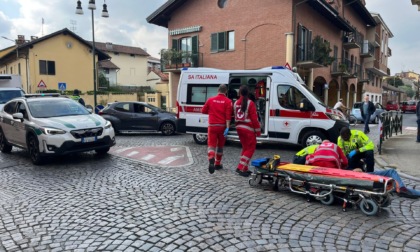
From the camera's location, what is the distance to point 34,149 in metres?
8.19

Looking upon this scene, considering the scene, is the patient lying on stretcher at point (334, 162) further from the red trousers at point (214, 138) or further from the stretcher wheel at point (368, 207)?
→ the red trousers at point (214, 138)

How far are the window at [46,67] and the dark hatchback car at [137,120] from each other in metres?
22.4

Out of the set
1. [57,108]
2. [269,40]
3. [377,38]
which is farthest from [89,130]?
[377,38]

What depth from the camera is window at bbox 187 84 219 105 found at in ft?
36.2

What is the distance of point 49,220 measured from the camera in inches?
180

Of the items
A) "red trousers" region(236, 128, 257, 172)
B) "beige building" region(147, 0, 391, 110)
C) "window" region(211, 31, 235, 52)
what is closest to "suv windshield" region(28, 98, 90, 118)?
"red trousers" region(236, 128, 257, 172)

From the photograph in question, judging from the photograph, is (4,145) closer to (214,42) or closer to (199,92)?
(199,92)

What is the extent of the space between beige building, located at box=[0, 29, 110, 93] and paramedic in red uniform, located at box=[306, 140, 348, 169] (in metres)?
30.6

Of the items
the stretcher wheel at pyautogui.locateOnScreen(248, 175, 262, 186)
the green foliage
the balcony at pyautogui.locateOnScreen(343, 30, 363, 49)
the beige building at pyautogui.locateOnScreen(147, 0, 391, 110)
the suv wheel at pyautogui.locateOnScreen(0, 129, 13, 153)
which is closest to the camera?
the stretcher wheel at pyautogui.locateOnScreen(248, 175, 262, 186)

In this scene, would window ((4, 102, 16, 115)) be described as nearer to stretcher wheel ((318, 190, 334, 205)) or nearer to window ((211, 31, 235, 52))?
stretcher wheel ((318, 190, 334, 205))

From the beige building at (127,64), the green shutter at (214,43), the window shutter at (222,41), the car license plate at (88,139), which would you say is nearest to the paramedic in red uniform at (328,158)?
the car license plate at (88,139)

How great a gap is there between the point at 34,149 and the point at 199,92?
5.23 metres

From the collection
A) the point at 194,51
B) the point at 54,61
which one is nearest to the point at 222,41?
the point at 194,51

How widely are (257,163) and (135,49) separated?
190ft
